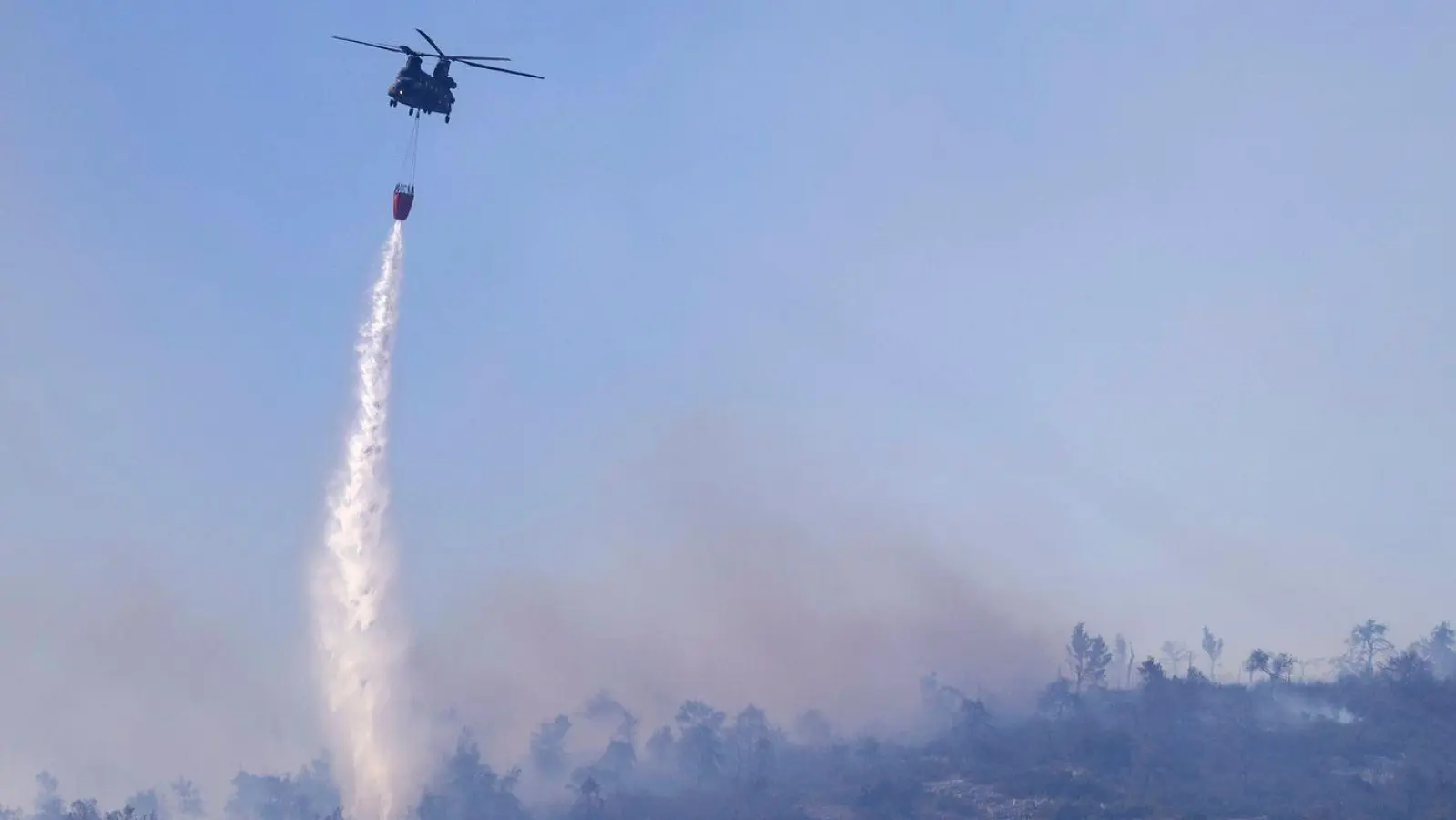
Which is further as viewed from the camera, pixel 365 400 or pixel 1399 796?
pixel 1399 796

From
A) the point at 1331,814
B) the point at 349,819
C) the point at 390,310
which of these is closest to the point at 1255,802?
the point at 1331,814

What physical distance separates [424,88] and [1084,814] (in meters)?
126

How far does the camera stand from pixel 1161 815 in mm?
191000

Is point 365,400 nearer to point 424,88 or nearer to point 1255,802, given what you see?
point 424,88

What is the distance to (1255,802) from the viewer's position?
199 m

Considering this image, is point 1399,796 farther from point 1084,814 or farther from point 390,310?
point 390,310

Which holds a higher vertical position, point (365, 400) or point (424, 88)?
point (424, 88)

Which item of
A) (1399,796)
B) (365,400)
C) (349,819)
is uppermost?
(365,400)

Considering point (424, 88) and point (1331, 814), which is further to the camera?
point (1331, 814)

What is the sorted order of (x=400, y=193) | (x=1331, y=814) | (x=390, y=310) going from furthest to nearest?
(x=1331, y=814) → (x=390, y=310) → (x=400, y=193)

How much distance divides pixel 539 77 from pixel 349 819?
91830mm

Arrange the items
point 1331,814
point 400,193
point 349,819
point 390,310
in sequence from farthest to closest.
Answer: point 1331,814
point 349,819
point 390,310
point 400,193

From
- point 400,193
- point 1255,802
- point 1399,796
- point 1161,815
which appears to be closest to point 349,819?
point 400,193

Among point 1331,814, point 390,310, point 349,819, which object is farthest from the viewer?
point 1331,814
